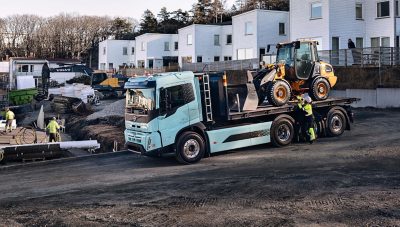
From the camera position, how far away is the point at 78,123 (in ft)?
98.6

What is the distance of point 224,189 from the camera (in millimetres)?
11266

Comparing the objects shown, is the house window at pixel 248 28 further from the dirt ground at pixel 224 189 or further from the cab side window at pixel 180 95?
the cab side window at pixel 180 95

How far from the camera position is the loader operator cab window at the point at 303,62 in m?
18.1

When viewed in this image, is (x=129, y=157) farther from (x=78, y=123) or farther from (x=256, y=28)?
(x=256, y=28)

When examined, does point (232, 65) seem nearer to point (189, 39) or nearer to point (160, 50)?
point (189, 39)

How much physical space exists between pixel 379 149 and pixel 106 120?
1772 centimetres

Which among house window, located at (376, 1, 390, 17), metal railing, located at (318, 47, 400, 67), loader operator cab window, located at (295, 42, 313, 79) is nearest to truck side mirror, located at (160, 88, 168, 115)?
loader operator cab window, located at (295, 42, 313, 79)

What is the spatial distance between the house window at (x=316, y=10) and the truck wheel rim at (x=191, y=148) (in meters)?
23.6

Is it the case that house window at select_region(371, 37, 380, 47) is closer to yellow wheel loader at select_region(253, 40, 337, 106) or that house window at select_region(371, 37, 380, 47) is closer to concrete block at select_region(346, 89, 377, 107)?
concrete block at select_region(346, 89, 377, 107)

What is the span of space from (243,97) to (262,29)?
29.2 metres

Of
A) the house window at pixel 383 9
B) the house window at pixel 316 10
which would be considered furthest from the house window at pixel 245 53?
the house window at pixel 383 9

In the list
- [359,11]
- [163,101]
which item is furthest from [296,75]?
[359,11]

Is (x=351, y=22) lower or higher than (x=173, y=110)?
higher

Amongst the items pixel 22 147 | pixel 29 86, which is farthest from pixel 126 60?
pixel 22 147
